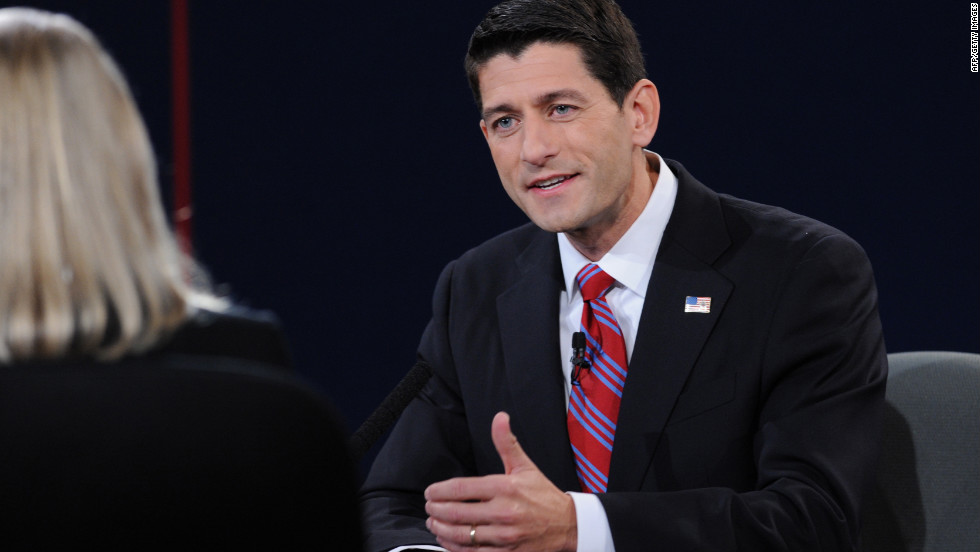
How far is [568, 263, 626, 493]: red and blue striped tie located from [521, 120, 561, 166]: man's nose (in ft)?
0.81

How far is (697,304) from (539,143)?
1.18 ft

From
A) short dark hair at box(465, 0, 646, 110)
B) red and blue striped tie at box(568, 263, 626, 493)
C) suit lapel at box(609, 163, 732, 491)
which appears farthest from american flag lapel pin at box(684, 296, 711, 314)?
short dark hair at box(465, 0, 646, 110)

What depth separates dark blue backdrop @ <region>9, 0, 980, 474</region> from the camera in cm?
260

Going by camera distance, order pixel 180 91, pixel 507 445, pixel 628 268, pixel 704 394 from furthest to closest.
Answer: pixel 180 91 < pixel 628 268 < pixel 704 394 < pixel 507 445

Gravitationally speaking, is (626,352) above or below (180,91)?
below

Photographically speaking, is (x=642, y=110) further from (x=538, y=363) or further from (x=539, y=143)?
(x=538, y=363)

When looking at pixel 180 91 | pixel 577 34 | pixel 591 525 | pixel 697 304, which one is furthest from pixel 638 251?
pixel 180 91

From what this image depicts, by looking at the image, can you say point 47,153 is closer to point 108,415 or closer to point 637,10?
point 108,415

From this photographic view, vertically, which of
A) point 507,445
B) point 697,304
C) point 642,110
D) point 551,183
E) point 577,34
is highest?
point 577,34

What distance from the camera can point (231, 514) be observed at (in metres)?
0.79

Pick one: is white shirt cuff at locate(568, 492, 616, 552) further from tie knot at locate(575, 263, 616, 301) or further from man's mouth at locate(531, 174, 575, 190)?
man's mouth at locate(531, 174, 575, 190)

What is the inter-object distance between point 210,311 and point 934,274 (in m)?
2.13

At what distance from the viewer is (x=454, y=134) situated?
8.96 feet

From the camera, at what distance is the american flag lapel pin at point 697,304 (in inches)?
66.9
